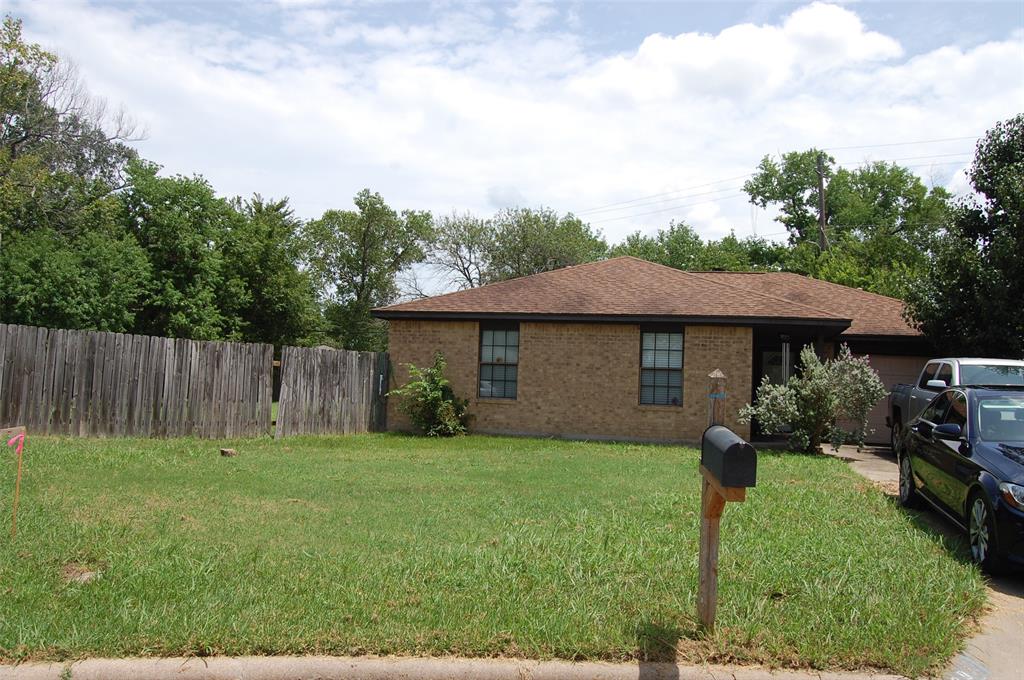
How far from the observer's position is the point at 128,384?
13945mm

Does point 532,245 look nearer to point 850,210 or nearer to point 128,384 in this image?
point 850,210

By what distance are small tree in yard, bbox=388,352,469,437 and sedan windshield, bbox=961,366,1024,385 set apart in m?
10.1

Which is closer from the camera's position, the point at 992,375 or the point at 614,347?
the point at 992,375

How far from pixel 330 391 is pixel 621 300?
6.96 metres

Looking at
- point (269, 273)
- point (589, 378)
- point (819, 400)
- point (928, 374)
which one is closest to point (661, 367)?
point (589, 378)

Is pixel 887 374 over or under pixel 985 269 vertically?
under

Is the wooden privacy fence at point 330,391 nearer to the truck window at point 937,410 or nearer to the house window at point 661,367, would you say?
the house window at point 661,367

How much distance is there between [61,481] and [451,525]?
497cm

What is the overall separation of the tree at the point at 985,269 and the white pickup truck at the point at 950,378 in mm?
2648

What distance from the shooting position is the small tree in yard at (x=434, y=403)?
57.8ft

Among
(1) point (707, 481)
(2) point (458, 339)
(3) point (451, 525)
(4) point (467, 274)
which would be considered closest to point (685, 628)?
(1) point (707, 481)

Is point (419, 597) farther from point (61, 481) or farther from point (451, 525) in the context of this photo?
point (61, 481)

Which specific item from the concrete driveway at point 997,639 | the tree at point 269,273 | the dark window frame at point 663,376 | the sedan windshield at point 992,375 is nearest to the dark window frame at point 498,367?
the dark window frame at point 663,376

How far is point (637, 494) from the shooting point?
950cm
